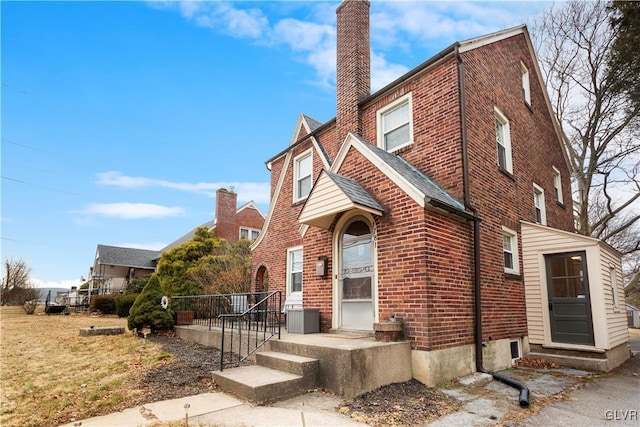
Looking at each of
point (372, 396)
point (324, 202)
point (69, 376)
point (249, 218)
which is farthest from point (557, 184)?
point (249, 218)

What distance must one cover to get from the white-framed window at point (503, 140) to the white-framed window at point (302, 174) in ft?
18.7

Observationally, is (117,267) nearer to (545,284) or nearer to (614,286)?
(545,284)

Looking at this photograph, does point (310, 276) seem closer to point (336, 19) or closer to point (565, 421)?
point (565, 421)

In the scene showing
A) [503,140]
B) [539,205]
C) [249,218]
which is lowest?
[539,205]

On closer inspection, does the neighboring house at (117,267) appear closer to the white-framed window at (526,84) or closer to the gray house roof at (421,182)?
the gray house roof at (421,182)

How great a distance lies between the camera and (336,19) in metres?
11.2

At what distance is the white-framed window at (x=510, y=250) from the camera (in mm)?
9016

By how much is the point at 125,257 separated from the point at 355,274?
111ft

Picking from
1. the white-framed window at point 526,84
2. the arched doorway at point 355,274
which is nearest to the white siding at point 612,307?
the white-framed window at point 526,84

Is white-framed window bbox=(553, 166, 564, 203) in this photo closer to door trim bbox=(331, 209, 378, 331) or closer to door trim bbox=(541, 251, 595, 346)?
door trim bbox=(541, 251, 595, 346)

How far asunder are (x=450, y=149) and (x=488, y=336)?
13.1ft

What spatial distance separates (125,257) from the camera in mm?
34969

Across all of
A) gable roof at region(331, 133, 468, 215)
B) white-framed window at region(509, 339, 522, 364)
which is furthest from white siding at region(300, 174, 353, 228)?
white-framed window at region(509, 339, 522, 364)

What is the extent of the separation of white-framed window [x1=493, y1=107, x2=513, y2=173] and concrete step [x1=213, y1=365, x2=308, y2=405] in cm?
768
